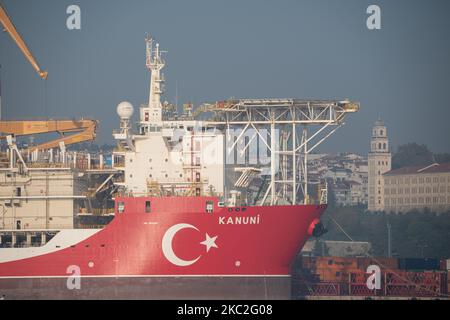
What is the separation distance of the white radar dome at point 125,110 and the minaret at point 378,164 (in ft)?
227

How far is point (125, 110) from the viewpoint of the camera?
6794cm

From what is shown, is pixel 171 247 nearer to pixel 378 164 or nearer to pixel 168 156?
pixel 168 156

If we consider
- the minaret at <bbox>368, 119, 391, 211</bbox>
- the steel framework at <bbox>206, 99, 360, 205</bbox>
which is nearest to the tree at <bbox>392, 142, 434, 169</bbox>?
the minaret at <bbox>368, 119, 391, 211</bbox>

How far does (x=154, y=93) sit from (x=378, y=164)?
256ft

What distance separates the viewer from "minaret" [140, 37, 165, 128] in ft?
223

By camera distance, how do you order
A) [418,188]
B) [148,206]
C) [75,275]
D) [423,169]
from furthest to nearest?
[423,169]
[418,188]
[75,275]
[148,206]

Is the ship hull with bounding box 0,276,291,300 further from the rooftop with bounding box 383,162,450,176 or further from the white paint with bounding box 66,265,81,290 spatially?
the rooftop with bounding box 383,162,450,176

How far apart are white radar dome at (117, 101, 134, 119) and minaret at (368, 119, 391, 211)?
69.1m

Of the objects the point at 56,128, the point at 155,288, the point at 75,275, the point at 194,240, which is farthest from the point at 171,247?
the point at 56,128

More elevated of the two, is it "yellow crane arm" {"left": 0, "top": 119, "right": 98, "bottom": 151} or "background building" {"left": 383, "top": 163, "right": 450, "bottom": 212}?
"yellow crane arm" {"left": 0, "top": 119, "right": 98, "bottom": 151}

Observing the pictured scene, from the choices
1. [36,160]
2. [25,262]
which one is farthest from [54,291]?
[36,160]

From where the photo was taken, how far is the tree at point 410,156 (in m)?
145
